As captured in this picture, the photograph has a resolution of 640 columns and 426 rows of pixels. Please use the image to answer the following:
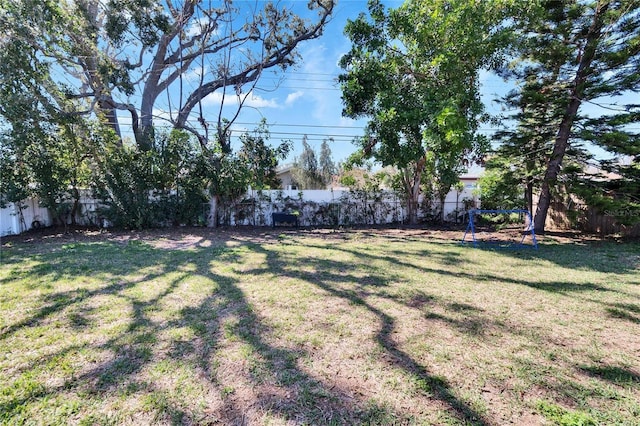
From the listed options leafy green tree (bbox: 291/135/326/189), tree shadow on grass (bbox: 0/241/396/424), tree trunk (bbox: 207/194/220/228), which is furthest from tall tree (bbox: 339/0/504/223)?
leafy green tree (bbox: 291/135/326/189)

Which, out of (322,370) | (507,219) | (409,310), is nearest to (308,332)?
(322,370)

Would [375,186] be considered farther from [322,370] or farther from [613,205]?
[322,370]

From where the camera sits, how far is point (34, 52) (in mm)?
8086

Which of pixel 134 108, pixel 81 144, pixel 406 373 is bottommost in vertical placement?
pixel 406 373

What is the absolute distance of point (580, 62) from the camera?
7.92 metres

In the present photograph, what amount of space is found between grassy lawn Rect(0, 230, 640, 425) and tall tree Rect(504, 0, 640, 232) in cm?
468

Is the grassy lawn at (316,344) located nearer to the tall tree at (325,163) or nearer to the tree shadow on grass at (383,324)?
the tree shadow on grass at (383,324)

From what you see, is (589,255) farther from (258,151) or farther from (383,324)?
(258,151)

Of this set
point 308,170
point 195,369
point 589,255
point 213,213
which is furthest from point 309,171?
point 195,369

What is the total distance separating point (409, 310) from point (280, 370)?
169cm

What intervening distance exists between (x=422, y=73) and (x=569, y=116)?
14.0 ft

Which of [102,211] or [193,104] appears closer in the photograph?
[102,211]

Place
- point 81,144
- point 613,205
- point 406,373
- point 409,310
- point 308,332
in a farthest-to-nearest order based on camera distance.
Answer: point 81,144, point 613,205, point 409,310, point 308,332, point 406,373

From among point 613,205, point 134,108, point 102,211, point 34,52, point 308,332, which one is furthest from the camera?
point 134,108
